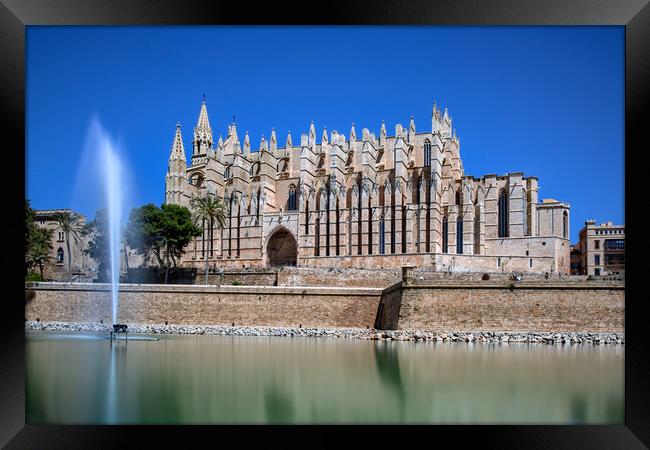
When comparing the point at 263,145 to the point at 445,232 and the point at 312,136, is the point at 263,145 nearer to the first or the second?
the point at 312,136

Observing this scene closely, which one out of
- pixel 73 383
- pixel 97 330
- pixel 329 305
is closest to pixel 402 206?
pixel 329 305

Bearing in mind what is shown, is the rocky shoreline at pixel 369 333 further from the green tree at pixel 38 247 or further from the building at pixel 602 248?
the building at pixel 602 248

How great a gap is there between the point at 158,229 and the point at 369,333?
54.0ft

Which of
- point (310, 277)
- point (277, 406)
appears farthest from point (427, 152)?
point (277, 406)

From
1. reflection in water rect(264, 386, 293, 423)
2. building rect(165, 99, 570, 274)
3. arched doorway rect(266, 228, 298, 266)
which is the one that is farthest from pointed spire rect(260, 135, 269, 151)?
reflection in water rect(264, 386, 293, 423)

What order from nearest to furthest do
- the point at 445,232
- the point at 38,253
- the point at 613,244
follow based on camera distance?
the point at 38,253
the point at 445,232
the point at 613,244

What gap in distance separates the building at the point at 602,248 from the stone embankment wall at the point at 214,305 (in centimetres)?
1933

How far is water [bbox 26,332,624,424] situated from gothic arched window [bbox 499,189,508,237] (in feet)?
56.6

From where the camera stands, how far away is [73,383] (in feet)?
40.9

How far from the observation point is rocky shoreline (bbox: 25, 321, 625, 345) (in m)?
19.8

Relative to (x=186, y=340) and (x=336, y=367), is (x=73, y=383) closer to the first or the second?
(x=336, y=367)

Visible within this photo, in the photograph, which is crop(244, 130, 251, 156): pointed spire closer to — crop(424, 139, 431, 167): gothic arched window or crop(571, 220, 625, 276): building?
crop(424, 139, 431, 167): gothic arched window
